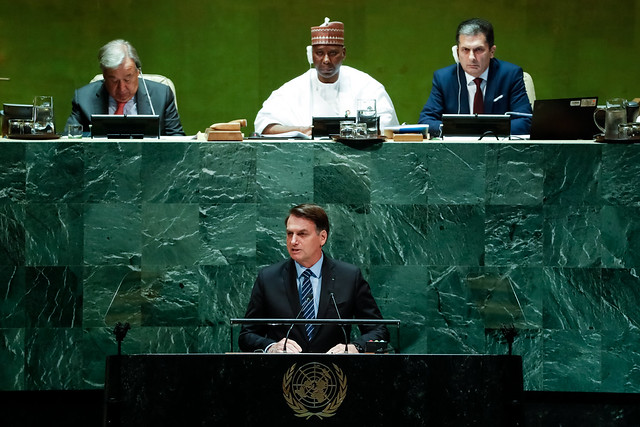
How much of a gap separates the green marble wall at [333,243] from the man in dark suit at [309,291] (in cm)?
53

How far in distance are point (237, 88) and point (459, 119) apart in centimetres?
358

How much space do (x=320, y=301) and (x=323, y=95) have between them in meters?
2.74

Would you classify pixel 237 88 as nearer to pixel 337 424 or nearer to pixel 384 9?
pixel 384 9

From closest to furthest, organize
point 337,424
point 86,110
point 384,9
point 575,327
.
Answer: point 337,424 → point 575,327 → point 86,110 → point 384,9

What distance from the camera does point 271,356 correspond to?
3139mm

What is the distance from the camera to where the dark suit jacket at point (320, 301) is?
3977 mm

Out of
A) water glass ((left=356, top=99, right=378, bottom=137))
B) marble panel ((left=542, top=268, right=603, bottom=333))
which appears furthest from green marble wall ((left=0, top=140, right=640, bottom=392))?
water glass ((left=356, top=99, right=378, bottom=137))

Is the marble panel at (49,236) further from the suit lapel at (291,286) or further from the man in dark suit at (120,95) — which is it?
the man in dark suit at (120,95)

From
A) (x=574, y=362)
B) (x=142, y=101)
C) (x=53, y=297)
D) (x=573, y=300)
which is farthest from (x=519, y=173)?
(x=142, y=101)

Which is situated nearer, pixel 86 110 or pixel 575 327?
pixel 575 327

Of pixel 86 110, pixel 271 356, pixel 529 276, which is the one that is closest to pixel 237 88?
pixel 86 110

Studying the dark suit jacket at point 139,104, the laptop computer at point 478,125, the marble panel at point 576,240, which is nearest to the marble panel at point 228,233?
the laptop computer at point 478,125

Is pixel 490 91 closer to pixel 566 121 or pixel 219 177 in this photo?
pixel 566 121

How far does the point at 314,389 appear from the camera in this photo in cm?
311
